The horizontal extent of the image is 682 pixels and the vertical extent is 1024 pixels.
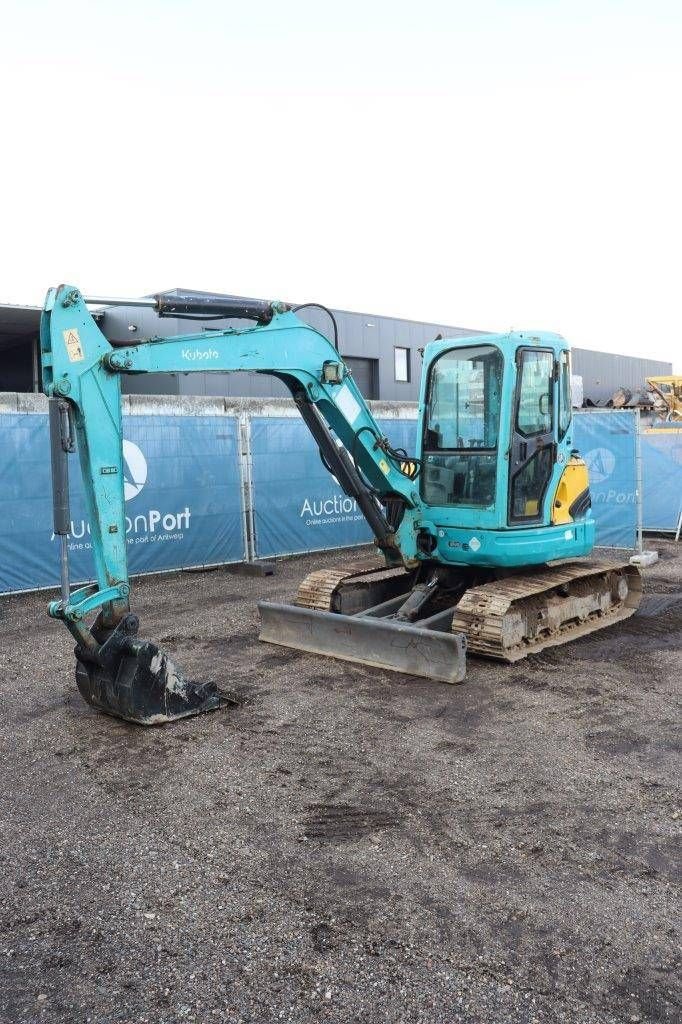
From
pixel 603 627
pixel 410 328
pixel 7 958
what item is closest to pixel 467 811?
pixel 7 958

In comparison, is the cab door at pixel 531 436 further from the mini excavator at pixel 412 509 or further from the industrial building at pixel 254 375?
the industrial building at pixel 254 375

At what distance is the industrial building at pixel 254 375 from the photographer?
69.7ft

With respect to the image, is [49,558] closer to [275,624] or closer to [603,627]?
[275,624]

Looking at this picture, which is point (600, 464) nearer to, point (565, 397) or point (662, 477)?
point (662, 477)

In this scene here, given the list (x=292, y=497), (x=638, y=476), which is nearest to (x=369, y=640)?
(x=292, y=497)

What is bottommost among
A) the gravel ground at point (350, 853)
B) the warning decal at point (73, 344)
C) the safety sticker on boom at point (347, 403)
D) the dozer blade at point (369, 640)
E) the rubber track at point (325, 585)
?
the gravel ground at point (350, 853)

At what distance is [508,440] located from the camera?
7.32 meters

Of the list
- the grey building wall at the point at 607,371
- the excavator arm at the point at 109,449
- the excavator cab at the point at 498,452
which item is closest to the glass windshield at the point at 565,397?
the excavator cab at the point at 498,452

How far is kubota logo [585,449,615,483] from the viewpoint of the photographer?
42.5ft

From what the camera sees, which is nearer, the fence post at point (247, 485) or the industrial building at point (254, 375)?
the fence post at point (247, 485)

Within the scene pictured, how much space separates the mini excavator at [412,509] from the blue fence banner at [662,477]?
602 centimetres

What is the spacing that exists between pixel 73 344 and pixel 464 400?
3799mm

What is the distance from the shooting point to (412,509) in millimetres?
7859

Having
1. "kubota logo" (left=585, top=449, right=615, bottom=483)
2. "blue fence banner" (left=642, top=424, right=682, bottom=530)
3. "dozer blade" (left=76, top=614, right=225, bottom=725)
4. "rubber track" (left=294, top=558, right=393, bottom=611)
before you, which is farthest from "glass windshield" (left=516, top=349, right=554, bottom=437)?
"blue fence banner" (left=642, top=424, right=682, bottom=530)
